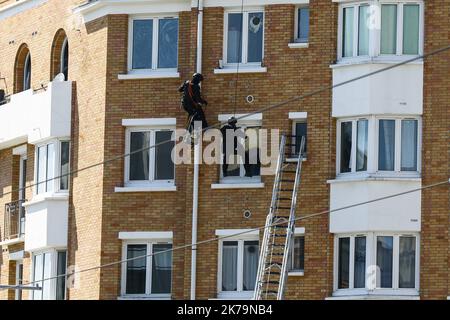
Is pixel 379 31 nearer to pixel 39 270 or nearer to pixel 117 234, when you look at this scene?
pixel 117 234

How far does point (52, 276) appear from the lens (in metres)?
42.2

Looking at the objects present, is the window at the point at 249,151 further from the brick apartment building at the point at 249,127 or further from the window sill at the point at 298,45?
the window sill at the point at 298,45

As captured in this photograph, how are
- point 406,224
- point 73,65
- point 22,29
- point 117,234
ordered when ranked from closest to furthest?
point 406,224 → point 117,234 → point 73,65 → point 22,29

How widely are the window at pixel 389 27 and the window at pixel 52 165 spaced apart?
907 centimetres

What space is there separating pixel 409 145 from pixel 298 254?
365 cm

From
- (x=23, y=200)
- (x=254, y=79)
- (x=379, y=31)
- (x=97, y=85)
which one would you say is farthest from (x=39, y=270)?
(x=379, y=31)

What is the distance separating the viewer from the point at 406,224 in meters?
37.2

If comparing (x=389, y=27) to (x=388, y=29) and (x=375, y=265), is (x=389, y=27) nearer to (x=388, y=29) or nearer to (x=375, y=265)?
(x=388, y=29)

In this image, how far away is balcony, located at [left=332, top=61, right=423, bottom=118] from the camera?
37500 mm

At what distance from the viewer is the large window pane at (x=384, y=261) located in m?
37.2

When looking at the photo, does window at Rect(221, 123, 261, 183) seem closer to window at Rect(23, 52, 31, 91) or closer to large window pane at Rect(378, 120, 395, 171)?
large window pane at Rect(378, 120, 395, 171)

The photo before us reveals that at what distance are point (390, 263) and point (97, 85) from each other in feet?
29.8

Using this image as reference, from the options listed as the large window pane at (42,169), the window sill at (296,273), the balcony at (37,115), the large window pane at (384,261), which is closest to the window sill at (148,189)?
the balcony at (37,115)

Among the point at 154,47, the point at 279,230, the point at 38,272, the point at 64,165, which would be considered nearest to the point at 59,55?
the point at 64,165
